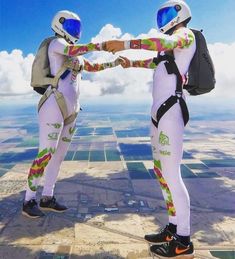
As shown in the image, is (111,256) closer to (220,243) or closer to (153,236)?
(153,236)

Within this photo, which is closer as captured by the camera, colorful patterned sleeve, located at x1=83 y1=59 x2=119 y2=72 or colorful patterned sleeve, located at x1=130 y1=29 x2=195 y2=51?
colorful patterned sleeve, located at x1=130 y1=29 x2=195 y2=51

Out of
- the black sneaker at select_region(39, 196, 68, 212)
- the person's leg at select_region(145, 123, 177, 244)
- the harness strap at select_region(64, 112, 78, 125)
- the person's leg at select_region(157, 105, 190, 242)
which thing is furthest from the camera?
the black sneaker at select_region(39, 196, 68, 212)

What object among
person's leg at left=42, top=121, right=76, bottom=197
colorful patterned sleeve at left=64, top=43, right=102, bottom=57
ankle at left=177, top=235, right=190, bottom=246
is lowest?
ankle at left=177, top=235, right=190, bottom=246

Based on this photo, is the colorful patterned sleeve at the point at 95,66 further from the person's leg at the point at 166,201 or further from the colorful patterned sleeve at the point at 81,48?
the person's leg at the point at 166,201

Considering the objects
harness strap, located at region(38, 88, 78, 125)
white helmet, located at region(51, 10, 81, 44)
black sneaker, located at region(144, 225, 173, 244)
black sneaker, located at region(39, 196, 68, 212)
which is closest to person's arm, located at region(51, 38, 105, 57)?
white helmet, located at region(51, 10, 81, 44)

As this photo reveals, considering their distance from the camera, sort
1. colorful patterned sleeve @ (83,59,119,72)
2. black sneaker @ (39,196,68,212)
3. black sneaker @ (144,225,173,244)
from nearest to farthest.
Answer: black sneaker @ (144,225,173,244) → colorful patterned sleeve @ (83,59,119,72) → black sneaker @ (39,196,68,212)

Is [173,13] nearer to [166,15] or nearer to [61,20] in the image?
[166,15]

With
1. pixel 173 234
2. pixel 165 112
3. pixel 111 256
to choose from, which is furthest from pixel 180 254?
pixel 165 112

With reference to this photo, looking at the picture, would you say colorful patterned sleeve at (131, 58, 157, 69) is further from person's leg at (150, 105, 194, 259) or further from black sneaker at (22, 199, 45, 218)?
black sneaker at (22, 199, 45, 218)
